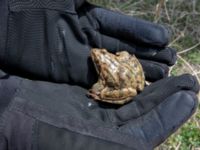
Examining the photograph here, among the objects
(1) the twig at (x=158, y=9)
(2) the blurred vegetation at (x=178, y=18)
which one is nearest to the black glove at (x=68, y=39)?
(2) the blurred vegetation at (x=178, y=18)

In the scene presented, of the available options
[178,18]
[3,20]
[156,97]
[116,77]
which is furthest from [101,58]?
[178,18]

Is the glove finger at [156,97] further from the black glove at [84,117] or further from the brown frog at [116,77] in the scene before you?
the brown frog at [116,77]

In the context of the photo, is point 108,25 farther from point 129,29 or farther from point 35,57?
point 35,57

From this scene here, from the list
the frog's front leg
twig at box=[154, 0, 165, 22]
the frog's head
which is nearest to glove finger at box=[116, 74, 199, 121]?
the frog's front leg

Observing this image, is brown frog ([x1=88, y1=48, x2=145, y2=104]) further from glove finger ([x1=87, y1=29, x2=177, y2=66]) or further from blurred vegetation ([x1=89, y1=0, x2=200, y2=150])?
blurred vegetation ([x1=89, y1=0, x2=200, y2=150])

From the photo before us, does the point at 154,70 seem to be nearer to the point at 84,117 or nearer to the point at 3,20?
the point at 84,117

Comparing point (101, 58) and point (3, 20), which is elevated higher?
point (3, 20)
